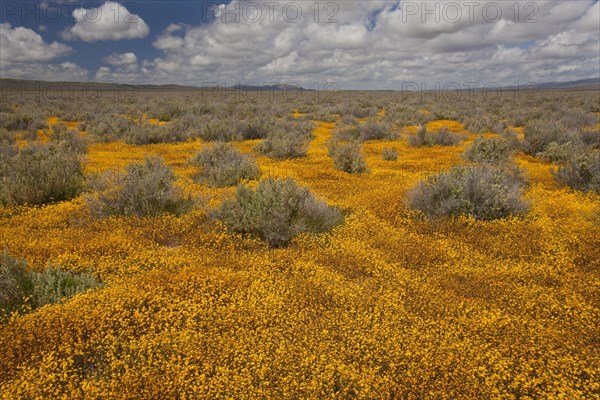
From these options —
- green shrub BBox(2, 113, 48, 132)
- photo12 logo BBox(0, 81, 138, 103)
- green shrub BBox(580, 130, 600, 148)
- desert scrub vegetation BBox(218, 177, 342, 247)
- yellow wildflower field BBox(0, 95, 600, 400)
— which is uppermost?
photo12 logo BBox(0, 81, 138, 103)

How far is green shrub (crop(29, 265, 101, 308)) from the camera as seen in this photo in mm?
5023

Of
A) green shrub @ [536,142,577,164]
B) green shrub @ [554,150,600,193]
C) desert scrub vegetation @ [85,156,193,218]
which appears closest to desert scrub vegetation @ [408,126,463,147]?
green shrub @ [536,142,577,164]

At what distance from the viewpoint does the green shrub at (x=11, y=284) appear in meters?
4.87

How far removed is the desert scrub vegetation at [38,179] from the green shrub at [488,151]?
39.7ft

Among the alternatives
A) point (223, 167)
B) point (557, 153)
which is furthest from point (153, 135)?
point (557, 153)

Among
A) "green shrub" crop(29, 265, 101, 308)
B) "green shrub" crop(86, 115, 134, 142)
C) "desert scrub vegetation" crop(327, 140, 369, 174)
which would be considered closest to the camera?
"green shrub" crop(29, 265, 101, 308)

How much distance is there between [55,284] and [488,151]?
12.8 m

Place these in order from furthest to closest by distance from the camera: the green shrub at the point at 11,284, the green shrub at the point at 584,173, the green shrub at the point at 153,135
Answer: the green shrub at the point at 153,135 → the green shrub at the point at 584,173 → the green shrub at the point at 11,284

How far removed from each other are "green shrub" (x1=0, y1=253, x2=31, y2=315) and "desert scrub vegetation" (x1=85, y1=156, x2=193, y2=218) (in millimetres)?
2702

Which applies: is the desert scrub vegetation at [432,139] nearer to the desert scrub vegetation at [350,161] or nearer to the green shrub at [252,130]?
the desert scrub vegetation at [350,161]

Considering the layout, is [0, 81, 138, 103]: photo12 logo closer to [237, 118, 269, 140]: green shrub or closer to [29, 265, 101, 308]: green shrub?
[237, 118, 269, 140]: green shrub

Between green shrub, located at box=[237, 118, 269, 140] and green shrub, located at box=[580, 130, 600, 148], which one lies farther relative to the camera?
green shrub, located at box=[237, 118, 269, 140]

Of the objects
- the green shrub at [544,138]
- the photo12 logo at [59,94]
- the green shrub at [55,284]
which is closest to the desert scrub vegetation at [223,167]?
the green shrub at [55,284]

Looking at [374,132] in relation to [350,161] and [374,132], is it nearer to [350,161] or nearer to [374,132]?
[374,132]
